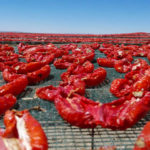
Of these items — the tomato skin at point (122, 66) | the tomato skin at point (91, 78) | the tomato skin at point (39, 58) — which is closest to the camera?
the tomato skin at point (91, 78)

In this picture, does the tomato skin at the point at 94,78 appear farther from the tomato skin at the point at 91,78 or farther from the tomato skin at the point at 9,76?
the tomato skin at the point at 9,76

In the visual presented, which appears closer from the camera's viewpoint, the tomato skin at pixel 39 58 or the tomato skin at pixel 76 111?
the tomato skin at pixel 76 111

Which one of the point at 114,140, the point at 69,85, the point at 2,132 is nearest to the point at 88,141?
the point at 114,140

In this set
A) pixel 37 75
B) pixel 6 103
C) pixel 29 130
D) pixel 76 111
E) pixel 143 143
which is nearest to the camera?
pixel 143 143

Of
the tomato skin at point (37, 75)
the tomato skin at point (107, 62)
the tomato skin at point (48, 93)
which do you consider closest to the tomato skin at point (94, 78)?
the tomato skin at point (48, 93)

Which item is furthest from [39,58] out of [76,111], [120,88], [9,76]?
[76,111]

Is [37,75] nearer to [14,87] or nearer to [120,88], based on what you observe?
[14,87]

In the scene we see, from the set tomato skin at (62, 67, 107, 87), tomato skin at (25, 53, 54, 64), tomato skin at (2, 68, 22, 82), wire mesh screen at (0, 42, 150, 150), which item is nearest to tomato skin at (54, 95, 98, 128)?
wire mesh screen at (0, 42, 150, 150)

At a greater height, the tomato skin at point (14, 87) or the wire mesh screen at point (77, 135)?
the tomato skin at point (14, 87)
